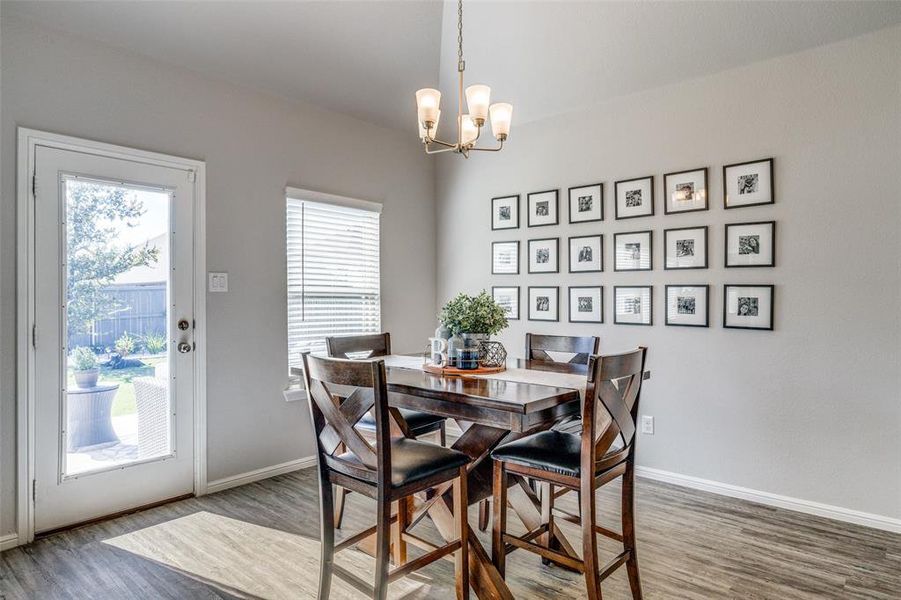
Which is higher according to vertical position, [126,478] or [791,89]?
[791,89]

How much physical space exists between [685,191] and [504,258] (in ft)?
4.78

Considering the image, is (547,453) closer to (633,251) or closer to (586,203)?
(633,251)

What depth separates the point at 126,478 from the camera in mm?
3031

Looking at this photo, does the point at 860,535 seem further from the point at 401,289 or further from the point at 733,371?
the point at 401,289

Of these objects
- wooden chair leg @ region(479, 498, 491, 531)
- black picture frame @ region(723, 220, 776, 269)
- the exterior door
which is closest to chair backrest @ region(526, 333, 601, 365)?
wooden chair leg @ region(479, 498, 491, 531)

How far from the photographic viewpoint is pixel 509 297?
14.4ft

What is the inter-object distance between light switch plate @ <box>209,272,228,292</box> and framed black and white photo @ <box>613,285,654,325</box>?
2578 millimetres

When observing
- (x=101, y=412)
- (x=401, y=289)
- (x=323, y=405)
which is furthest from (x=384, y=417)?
(x=401, y=289)

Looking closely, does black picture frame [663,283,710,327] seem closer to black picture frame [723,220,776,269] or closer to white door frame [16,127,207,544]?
black picture frame [723,220,776,269]

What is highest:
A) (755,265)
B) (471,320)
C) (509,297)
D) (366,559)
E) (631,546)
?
(755,265)

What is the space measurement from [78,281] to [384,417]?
2.06 m

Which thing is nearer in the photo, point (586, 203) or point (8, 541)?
point (8, 541)

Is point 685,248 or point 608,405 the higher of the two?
point 685,248

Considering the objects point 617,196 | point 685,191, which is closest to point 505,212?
point 617,196
